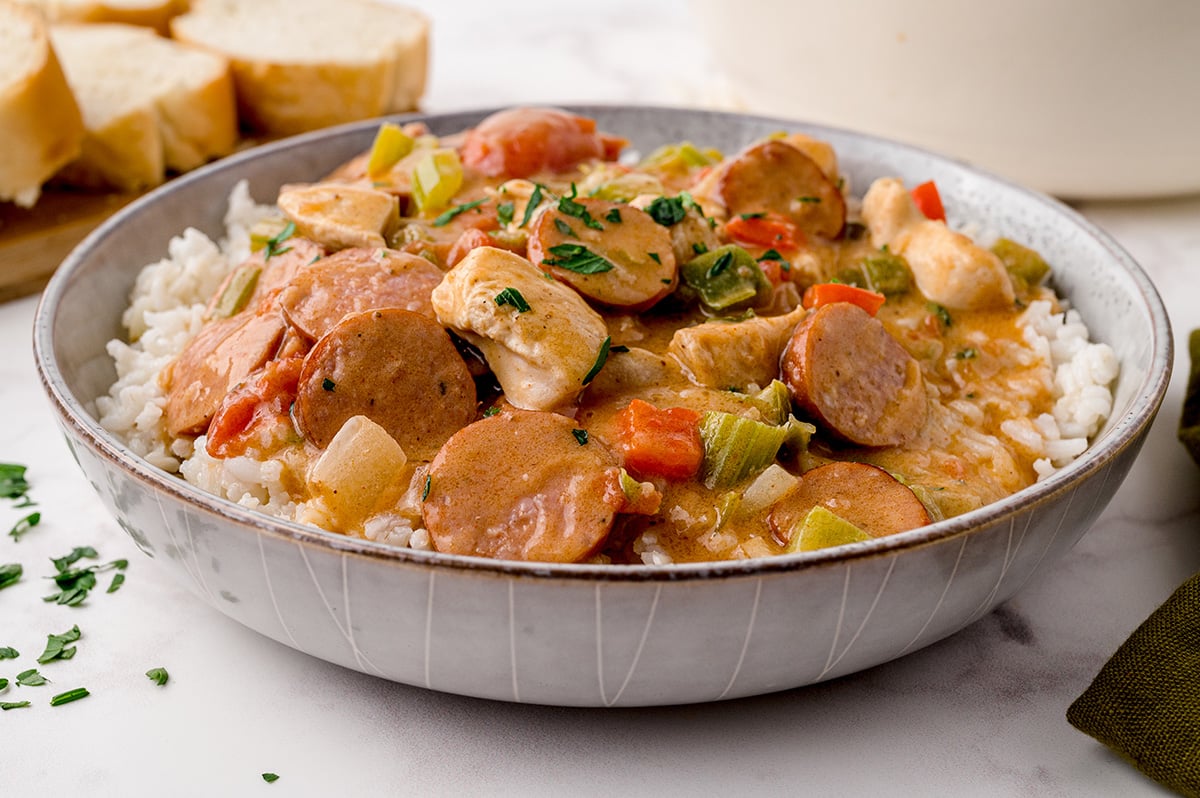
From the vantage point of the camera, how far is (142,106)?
5516mm

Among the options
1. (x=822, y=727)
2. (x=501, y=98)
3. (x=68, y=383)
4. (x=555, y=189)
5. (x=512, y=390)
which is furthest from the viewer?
(x=501, y=98)

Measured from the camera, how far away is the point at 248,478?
10.5 ft

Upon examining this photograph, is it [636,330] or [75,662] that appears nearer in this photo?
[75,662]

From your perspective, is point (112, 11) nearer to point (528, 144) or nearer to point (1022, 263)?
point (528, 144)

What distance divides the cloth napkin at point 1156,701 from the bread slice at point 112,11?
19.3ft

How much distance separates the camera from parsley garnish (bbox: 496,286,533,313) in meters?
3.09

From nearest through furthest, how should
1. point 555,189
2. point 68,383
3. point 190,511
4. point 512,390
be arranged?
point 190,511 < point 512,390 < point 68,383 < point 555,189

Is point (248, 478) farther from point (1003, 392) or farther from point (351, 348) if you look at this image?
point (1003, 392)

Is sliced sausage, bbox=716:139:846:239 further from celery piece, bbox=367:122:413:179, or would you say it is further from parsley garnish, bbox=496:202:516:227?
celery piece, bbox=367:122:413:179

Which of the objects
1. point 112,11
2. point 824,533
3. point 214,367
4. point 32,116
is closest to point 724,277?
point 824,533

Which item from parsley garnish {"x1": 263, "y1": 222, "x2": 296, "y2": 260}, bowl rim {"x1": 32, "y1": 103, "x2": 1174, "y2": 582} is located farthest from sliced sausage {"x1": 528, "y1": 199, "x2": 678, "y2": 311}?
bowl rim {"x1": 32, "y1": 103, "x2": 1174, "y2": 582}

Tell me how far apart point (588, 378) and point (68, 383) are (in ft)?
5.01

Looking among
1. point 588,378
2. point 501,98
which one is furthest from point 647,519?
point 501,98

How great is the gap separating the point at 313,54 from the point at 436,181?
8.29 feet
